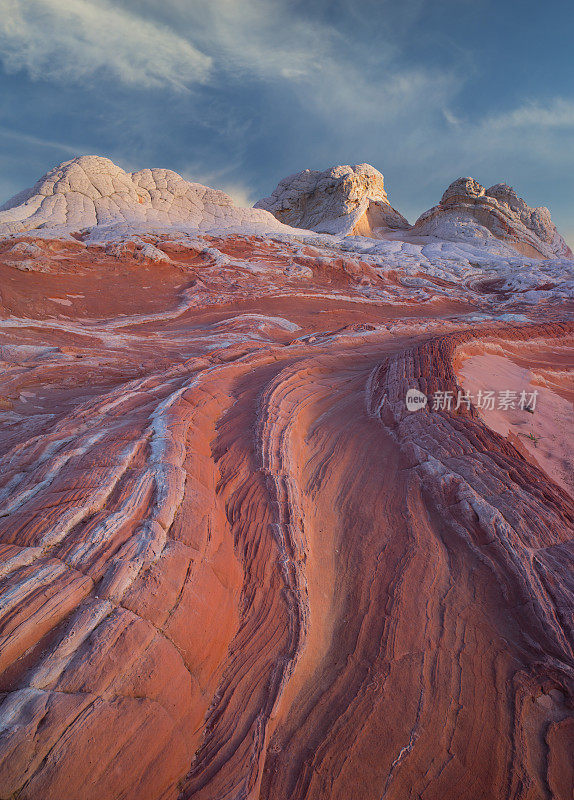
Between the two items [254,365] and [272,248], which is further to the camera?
[272,248]

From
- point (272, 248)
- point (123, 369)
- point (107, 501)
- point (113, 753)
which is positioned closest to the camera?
point (113, 753)

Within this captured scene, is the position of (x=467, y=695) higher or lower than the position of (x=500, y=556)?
lower

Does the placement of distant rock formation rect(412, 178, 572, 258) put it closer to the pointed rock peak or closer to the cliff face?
the pointed rock peak

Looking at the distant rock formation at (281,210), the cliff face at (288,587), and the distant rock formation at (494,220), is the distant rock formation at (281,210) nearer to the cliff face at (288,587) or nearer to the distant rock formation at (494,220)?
the distant rock formation at (494,220)

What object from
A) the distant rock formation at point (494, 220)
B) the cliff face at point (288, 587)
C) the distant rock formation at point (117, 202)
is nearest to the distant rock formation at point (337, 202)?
the distant rock formation at point (494, 220)

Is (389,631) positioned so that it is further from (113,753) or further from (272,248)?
(272,248)

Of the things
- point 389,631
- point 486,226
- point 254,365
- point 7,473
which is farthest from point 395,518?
point 486,226
